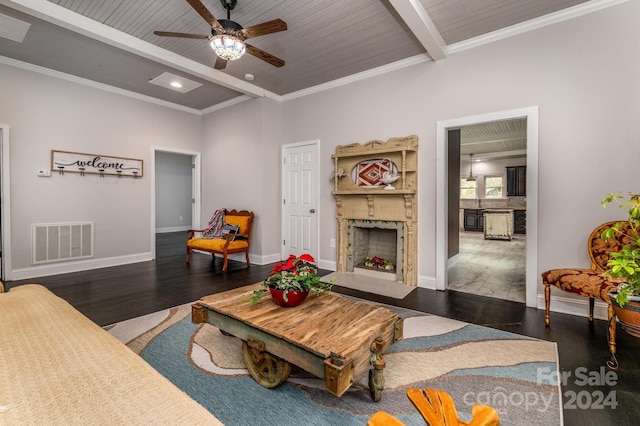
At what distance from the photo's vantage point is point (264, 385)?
5.68 ft

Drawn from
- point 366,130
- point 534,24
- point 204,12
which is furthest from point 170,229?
point 534,24

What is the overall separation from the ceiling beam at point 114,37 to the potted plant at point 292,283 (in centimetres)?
323

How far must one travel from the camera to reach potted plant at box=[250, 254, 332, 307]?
73.7 inches

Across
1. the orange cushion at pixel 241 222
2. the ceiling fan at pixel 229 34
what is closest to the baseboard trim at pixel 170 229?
the orange cushion at pixel 241 222

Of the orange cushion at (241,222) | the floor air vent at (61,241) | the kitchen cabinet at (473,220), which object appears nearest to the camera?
the floor air vent at (61,241)

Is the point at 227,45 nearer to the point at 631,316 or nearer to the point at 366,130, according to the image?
the point at 366,130

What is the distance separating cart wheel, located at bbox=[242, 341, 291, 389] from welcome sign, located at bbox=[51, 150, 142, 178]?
442 cm

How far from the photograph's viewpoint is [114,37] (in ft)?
10.6

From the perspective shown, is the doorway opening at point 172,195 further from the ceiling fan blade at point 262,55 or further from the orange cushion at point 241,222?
the ceiling fan blade at point 262,55

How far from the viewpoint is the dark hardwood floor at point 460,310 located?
5.43ft

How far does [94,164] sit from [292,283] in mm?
4534

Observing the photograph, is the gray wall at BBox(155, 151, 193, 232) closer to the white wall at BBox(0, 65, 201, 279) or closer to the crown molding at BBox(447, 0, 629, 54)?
the white wall at BBox(0, 65, 201, 279)

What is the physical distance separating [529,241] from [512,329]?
41.7 inches

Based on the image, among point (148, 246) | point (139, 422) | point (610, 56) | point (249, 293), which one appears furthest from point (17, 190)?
point (610, 56)
